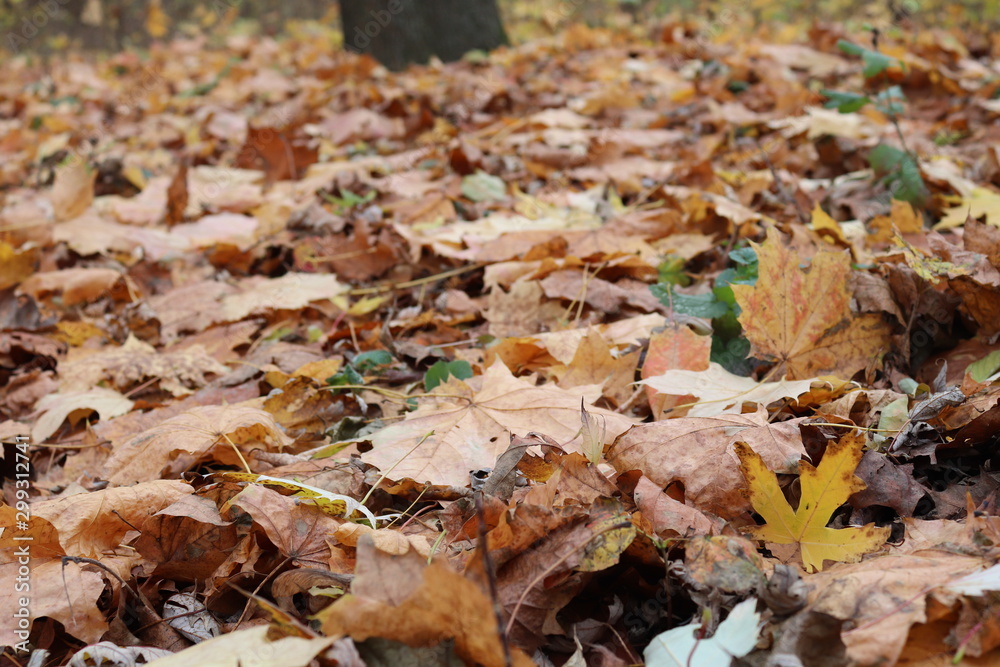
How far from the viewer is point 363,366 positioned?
1.65m

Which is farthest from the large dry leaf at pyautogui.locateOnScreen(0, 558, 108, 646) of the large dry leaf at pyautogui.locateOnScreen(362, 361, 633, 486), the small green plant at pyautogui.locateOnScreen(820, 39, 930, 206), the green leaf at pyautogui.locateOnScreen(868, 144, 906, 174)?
the green leaf at pyautogui.locateOnScreen(868, 144, 906, 174)

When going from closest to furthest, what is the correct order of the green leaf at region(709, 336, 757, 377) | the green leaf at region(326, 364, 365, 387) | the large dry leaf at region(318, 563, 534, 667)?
1. the large dry leaf at region(318, 563, 534, 667)
2. the green leaf at region(709, 336, 757, 377)
3. the green leaf at region(326, 364, 365, 387)

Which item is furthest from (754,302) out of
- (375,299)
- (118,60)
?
A: (118,60)

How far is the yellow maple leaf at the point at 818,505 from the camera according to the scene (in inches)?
35.4

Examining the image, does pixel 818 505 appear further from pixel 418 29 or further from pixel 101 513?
pixel 418 29

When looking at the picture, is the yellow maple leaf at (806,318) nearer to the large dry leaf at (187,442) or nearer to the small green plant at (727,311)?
the small green plant at (727,311)

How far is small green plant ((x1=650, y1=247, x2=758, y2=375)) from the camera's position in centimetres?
143

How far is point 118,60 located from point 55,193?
5716 mm

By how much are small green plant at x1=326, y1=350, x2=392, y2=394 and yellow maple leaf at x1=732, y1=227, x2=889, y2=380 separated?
790 millimetres

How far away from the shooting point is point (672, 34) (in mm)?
5199

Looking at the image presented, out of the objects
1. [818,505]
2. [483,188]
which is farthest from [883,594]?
[483,188]

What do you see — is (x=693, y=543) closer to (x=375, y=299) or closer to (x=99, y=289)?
(x=375, y=299)

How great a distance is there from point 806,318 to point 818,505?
0.48 m

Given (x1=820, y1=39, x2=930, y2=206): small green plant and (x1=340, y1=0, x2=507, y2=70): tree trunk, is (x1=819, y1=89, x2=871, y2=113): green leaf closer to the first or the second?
(x1=820, y1=39, x2=930, y2=206): small green plant
